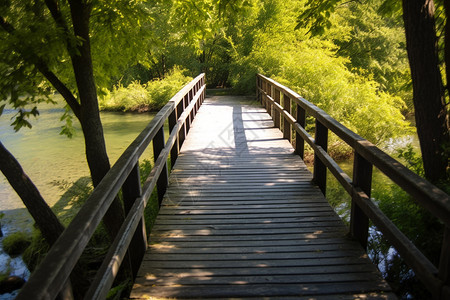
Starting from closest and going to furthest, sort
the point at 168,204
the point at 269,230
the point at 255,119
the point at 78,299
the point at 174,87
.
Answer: the point at 269,230, the point at 168,204, the point at 78,299, the point at 255,119, the point at 174,87

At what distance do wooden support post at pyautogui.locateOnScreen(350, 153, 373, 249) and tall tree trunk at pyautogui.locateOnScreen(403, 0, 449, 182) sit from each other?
1.86 metres

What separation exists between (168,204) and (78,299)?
2.13m

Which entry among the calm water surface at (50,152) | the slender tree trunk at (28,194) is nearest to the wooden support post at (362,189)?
the slender tree trunk at (28,194)

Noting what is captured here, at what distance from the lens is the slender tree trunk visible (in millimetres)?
5211

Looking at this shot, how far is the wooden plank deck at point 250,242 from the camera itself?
3.02 meters

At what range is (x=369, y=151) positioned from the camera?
3275 millimetres

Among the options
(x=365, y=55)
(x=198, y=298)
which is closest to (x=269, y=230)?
(x=198, y=298)

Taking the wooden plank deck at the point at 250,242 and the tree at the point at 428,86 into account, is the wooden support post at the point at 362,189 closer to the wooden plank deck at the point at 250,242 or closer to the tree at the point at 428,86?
the wooden plank deck at the point at 250,242

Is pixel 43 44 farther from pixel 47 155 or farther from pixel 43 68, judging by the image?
pixel 47 155

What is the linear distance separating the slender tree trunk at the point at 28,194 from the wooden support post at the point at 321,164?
3673 mm

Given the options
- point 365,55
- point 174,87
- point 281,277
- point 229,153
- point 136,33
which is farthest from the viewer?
point 365,55

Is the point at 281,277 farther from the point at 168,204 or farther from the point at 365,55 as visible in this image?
the point at 365,55

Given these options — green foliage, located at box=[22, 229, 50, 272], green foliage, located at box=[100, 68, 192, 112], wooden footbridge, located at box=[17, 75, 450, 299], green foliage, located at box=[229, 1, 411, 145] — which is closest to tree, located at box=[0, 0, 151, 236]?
wooden footbridge, located at box=[17, 75, 450, 299]

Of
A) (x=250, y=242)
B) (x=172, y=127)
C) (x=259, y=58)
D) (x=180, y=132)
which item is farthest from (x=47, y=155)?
(x=250, y=242)
